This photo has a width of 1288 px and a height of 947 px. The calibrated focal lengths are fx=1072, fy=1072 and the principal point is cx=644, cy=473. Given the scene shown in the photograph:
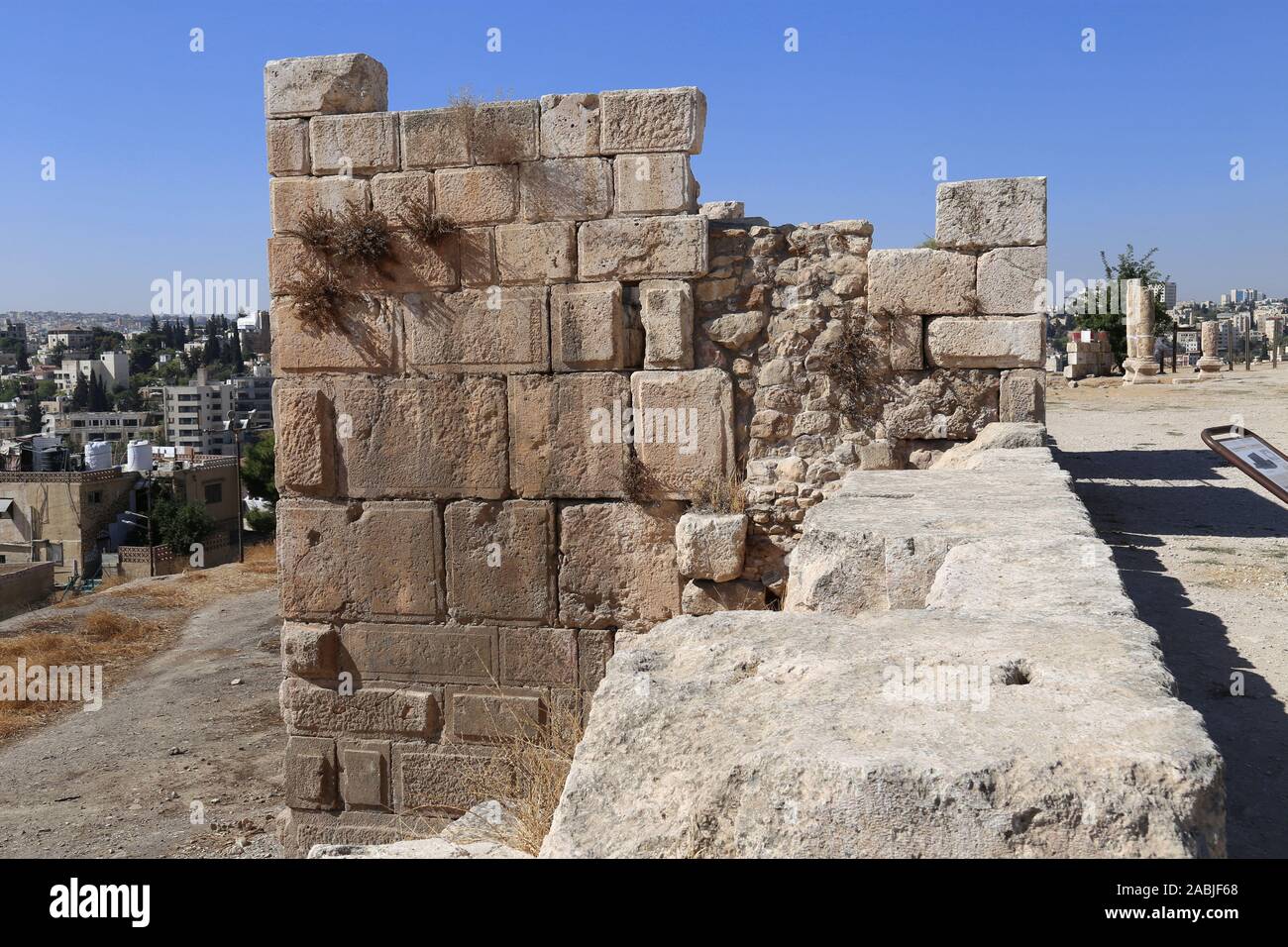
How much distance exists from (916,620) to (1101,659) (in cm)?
45

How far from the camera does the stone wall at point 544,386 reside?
5.93m

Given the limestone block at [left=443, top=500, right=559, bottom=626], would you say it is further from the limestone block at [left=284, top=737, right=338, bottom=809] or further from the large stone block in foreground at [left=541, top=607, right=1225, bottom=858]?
the large stone block in foreground at [left=541, top=607, right=1225, bottom=858]

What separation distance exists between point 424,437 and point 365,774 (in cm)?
203

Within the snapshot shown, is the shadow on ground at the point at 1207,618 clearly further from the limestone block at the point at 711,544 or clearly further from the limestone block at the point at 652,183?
the limestone block at the point at 652,183

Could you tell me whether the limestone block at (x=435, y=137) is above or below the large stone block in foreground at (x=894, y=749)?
above

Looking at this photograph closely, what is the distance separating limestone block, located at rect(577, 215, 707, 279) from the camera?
5918 mm

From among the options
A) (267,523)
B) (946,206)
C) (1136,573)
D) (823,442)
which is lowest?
(267,523)

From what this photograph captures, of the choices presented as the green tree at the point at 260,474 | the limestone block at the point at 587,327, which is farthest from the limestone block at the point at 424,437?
the green tree at the point at 260,474

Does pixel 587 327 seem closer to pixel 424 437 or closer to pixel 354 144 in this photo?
pixel 424 437

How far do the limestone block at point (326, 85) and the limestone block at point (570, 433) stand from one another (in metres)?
1.87

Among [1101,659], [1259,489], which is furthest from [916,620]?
[1259,489]

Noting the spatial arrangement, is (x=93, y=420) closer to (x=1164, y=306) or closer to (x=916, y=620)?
(x=1164, y=306)

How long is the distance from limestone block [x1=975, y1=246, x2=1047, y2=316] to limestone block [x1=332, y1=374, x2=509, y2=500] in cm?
276
